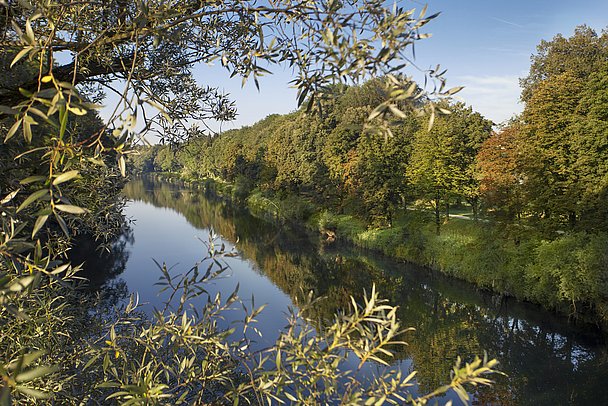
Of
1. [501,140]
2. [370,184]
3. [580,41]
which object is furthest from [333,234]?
[580,41]

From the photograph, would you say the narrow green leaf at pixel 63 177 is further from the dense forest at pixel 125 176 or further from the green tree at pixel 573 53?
the green tree at pixel 573 53

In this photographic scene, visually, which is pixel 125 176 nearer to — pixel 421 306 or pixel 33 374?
pixel 33 374

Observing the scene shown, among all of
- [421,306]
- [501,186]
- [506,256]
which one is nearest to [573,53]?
[501,186]

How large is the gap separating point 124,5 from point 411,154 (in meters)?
33.4

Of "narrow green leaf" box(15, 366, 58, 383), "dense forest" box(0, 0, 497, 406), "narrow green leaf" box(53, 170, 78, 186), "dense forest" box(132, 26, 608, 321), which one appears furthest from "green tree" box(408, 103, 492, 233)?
"narrow green leaf" box(15, 366, 58, 383)

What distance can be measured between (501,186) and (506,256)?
427 cm

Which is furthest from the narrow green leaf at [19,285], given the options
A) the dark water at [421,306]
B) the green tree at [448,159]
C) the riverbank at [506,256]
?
the green tree at [448,159]

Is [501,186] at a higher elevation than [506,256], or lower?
higher

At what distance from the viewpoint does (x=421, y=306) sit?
21.0m

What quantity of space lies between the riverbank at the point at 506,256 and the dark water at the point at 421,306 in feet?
2.91

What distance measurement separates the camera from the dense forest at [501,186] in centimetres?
1820

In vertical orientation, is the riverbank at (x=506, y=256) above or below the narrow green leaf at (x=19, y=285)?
below

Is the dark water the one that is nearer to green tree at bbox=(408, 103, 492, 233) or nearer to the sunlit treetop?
the sunlit treetop

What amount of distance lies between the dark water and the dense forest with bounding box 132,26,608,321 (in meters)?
1.67
